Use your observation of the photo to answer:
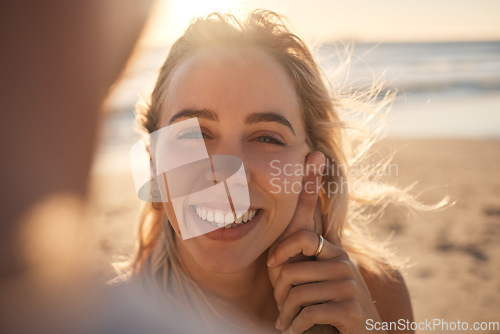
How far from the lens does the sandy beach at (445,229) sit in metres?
4.56

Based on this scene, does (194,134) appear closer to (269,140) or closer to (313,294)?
(269,140)

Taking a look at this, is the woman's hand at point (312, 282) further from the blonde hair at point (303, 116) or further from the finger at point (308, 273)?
the blonde hair at point (303, 116)

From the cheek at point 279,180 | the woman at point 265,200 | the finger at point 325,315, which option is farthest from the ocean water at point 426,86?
the finger at point 325,315

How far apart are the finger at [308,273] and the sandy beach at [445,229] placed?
931mm

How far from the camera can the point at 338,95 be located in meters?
3.29

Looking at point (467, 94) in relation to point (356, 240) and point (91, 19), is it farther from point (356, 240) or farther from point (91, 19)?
point (91, 19)

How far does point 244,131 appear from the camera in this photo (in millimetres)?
2387

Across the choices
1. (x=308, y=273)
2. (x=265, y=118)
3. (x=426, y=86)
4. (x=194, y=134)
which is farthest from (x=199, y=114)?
(x=426, y=86)

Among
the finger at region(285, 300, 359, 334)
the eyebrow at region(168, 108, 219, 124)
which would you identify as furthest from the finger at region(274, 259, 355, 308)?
the eyebrow at region(168, 108, 219, 124)

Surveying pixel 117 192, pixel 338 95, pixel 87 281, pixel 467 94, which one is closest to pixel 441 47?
pixel 467 94

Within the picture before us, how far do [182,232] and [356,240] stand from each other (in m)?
1.52

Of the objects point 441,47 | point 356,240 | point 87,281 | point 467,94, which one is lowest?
point 87,281

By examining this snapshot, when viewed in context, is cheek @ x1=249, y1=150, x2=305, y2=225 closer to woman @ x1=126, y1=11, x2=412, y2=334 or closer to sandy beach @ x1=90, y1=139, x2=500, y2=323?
woman @ x1=126, y1=11, x2=412, y2=334

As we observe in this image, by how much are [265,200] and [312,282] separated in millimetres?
518
